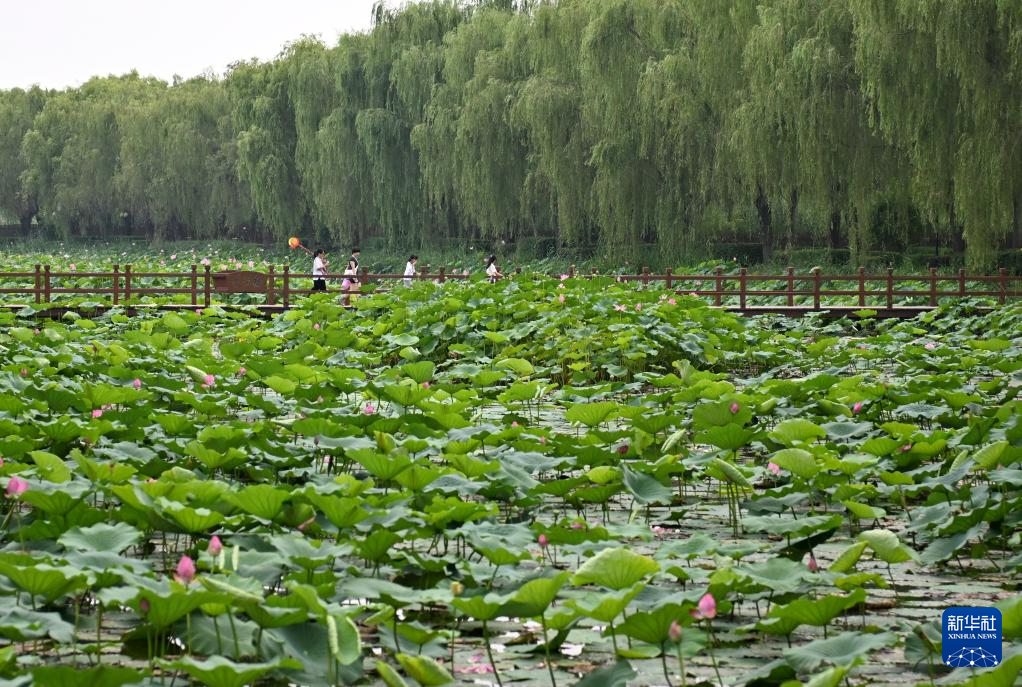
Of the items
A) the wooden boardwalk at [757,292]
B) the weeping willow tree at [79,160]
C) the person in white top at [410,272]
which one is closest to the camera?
the wooden boardwalk at [757,292]

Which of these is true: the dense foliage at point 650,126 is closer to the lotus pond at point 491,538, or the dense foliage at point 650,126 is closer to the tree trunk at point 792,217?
the tree trunk at point 792,217

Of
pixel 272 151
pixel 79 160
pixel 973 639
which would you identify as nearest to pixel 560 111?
pixel 272 151

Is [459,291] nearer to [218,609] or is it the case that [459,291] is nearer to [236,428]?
[236,428]

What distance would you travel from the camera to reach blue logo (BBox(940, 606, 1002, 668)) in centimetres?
242

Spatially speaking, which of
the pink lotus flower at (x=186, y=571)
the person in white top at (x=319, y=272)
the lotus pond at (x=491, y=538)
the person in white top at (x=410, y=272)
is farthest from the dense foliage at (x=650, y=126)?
the pink lotus flower at (x=186, y=571)

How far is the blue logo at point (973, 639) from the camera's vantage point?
7.95 feet

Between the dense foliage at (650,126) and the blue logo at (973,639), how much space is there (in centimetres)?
1138

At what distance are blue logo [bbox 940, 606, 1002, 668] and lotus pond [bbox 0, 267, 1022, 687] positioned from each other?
0.05m

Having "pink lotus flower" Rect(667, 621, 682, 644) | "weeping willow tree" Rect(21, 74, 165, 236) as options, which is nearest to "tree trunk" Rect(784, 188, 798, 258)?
"pink lotus flower" Rect(667, 621, 682, 644)

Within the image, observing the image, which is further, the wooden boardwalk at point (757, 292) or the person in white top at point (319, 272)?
the person in white top at point (319, 272)

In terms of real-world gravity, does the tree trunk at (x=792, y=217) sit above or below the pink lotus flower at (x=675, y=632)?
above

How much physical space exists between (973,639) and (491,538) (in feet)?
3.64

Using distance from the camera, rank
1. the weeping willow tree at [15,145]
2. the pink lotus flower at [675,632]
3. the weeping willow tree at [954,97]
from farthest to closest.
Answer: the weeping willow tree at [15,145] → the weeping willow tree at [954,97] → the pink lotus flower at [675,632]

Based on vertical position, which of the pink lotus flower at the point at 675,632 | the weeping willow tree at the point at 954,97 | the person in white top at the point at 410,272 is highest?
the weeping willow tree at the point at 954,97
